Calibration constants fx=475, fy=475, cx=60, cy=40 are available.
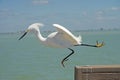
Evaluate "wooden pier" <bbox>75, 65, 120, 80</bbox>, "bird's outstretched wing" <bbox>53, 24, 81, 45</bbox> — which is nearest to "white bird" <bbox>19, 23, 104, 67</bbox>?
"bird's outstretched wing" <bbox>53, 24, 81, 45</bbox>

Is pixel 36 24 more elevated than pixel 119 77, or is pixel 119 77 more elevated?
pixel 36 24

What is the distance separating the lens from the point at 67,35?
704cm

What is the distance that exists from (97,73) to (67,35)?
4.77ft

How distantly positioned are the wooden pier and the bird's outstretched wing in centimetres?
136

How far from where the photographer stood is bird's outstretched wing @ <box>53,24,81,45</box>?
695 centimetres

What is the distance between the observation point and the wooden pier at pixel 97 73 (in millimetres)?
5691

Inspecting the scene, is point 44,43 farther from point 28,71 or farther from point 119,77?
point 28,71

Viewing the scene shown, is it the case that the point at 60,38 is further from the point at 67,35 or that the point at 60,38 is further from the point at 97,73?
the point at 97,73

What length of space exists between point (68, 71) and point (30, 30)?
13.0 metres

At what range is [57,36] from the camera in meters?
Answer: 7.08

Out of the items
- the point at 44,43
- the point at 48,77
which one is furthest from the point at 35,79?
the point at 44,43

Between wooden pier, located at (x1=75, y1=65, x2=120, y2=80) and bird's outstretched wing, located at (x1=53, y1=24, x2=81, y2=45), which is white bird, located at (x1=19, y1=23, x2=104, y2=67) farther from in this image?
wooden pier, located at (x1=75, y1=65, x2=120, y2=80)

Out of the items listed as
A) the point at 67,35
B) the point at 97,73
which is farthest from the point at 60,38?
the point at 97,73

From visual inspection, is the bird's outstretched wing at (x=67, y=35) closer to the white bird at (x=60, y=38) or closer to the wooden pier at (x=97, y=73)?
the white bird at (x=60, y=38)
